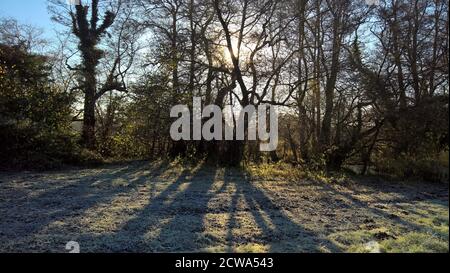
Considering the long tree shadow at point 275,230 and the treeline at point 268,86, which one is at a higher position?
the treeline at point 268,86

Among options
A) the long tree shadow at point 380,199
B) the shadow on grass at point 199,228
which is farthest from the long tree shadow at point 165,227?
the long tree shadow at point 380,199

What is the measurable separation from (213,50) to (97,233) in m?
8.70

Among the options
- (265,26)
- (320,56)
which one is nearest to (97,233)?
(265,26)

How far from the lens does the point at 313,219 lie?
514 centimetres

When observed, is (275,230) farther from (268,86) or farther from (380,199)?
(268,86)

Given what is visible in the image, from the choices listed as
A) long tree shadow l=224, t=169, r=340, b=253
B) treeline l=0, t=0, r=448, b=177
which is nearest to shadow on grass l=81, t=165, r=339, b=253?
long tree shadow l=224, t=169, r=340, b=253

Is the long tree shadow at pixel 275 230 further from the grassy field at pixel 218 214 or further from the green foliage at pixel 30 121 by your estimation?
the green foliage at pixel 30 121

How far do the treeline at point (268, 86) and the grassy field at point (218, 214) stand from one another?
76.4 inches

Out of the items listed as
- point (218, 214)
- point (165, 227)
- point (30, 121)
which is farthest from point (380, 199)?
point (30, 121)

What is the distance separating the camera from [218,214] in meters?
5.38

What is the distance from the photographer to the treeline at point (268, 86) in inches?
397

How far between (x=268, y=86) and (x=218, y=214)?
773cm

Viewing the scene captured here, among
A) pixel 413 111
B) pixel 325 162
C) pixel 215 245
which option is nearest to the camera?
pixel 215 245
